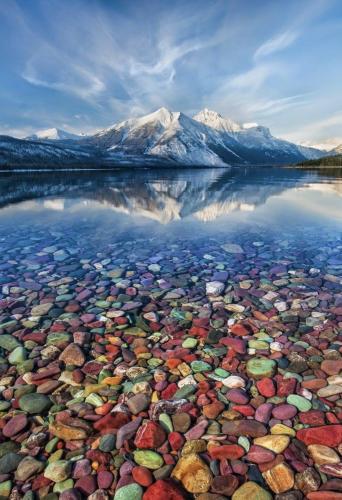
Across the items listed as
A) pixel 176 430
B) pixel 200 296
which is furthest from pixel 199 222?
pixel 176 430

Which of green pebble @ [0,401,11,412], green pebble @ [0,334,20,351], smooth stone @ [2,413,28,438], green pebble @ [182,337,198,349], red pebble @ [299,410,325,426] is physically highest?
green pebble @ [0,334,20,351]

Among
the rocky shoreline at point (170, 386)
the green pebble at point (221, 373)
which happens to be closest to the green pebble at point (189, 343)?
the rocky shoreline at point (170, 386)

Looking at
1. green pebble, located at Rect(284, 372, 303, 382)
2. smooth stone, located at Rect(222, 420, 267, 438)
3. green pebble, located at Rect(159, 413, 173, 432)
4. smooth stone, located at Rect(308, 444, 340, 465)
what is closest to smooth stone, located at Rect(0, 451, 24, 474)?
green pebble, located at Rect(159, 413, 173, 432)

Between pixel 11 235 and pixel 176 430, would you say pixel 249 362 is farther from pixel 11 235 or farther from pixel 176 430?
pixel 11 235

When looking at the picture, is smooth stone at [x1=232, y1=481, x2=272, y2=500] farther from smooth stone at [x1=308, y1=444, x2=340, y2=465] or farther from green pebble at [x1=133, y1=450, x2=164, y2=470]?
green pebble at [x1=133, y1=450, x2=164, y2=470]

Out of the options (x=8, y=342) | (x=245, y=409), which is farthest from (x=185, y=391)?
(x=8, y=342)

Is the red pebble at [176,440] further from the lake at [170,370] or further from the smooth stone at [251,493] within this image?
the smooth stone at [251,493]

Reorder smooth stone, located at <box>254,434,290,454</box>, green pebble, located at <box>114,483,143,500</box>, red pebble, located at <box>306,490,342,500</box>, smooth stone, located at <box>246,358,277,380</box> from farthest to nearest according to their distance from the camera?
1. smooth stone, located at <box>246,358,277,380</box>
2. smooth stone, located at <box>254,434,290,454</box>
3. green pebble, located at <box>114,483,143,500</box>
4. red pebble, located at <box>306,490,342,500</box>

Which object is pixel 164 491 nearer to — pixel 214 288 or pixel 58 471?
pixel 58 471
